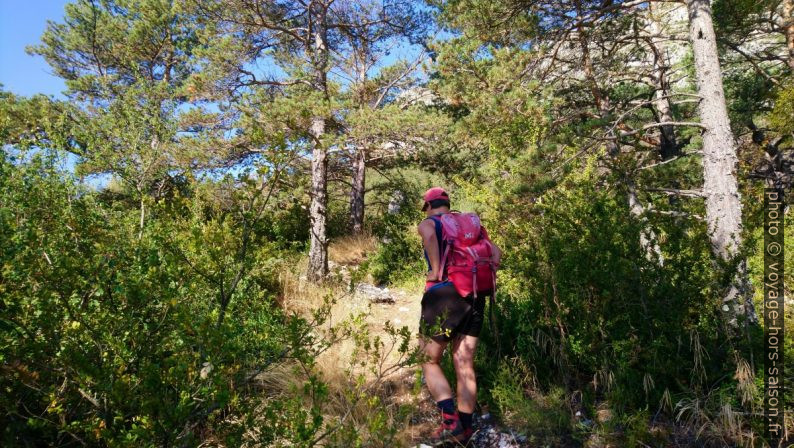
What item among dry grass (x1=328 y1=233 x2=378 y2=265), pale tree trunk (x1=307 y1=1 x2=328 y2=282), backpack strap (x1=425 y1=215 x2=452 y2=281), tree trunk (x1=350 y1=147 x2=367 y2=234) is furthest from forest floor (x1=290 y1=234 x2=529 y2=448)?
tree trunk (x1=350 y1=147 x2=367 y2=234)

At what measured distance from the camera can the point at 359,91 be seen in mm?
10023

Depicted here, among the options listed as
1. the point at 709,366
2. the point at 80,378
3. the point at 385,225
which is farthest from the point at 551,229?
the point at 385,225

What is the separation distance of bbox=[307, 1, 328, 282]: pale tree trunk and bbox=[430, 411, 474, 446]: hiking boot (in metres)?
4.94

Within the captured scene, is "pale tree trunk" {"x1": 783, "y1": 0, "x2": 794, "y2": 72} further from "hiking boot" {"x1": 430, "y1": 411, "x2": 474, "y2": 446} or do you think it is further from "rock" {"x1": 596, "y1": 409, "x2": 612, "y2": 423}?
"hiking boot" {"x1": 430, "y1": 411, "x2": 474, "y2": 446}

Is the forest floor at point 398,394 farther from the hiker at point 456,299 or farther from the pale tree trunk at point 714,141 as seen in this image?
the pale tree trunk at point 714,141

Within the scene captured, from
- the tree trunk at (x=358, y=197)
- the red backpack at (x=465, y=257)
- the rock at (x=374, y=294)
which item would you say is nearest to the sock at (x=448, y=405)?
the red backpack at (x=465, y=257)

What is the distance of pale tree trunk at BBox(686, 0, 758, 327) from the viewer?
4168 millimetres

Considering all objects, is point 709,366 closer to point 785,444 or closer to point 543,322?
point 785,444

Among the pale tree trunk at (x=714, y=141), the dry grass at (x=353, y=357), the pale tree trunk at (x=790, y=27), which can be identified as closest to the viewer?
the dry grass at (x=353, y=357)

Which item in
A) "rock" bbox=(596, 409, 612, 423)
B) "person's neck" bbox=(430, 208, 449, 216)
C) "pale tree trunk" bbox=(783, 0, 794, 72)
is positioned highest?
"pale tree trunk" bbox=(783, 0, 794, 72)

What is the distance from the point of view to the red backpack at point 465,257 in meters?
2.63

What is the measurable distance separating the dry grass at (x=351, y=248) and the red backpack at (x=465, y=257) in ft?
22.9

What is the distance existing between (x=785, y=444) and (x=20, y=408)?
13.7ft

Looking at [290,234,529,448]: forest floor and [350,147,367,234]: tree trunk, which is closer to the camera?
[290,234,529,448]: forest floor
